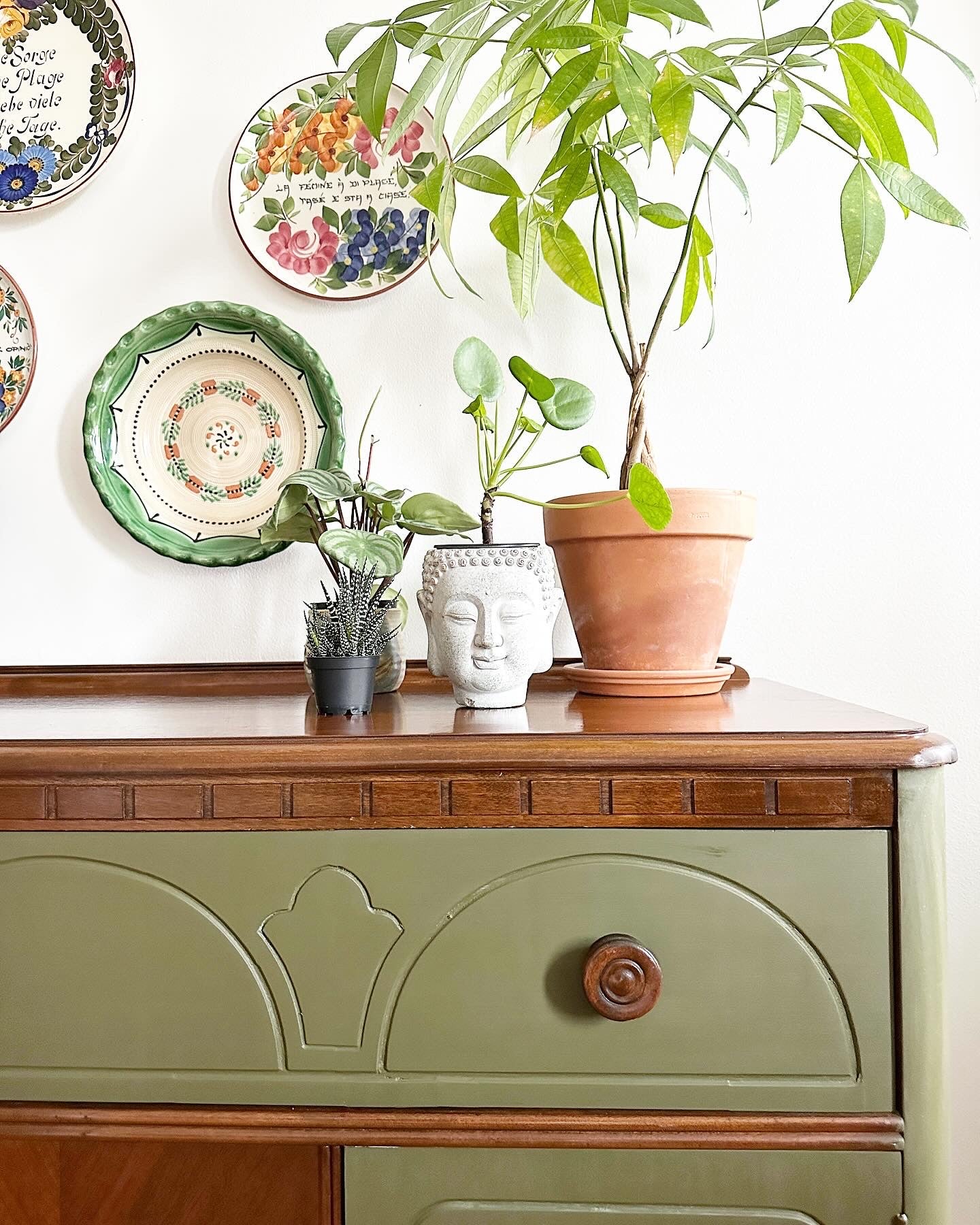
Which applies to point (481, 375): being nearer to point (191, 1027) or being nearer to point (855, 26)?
point (855, 26)

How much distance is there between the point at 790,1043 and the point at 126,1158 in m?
0.77

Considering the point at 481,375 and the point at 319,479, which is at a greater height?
the point at 481,375

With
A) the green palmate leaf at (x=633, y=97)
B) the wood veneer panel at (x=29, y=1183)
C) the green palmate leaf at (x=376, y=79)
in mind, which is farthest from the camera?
the wood veneer panel at (x=29, y=1183)

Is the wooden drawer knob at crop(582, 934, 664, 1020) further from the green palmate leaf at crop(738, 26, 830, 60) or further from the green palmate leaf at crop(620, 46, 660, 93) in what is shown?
the green palmate leaf at crop(738, 26, 830, 60)

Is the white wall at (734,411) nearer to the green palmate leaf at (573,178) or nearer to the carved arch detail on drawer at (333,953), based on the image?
the green palmate leaf at (573,178)

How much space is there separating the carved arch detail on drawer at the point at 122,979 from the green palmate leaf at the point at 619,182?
0.72 metres

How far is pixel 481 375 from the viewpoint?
996mm

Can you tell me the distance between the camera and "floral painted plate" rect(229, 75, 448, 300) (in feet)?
3.90

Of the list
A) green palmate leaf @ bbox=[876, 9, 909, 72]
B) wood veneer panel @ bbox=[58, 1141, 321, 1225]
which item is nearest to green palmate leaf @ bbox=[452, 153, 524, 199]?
green palmate leaf @ bbox=[876, 9, 909, 72]

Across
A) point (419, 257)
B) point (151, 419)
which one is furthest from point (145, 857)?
point (419, 257)

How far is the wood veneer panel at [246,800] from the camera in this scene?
680mm

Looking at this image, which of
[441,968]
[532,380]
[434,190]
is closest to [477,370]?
[532,380]

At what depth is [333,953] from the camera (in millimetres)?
668

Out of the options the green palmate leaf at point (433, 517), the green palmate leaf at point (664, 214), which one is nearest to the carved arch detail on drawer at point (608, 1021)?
the green palmate leaf at point (433, 517)
